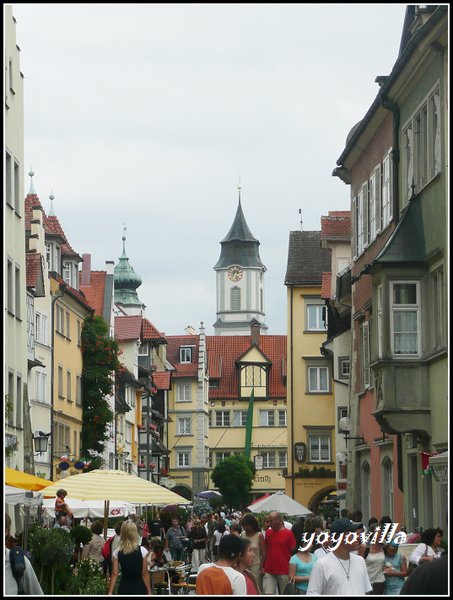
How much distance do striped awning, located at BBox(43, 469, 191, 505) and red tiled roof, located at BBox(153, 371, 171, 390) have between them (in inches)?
3376

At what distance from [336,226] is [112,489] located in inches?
1090

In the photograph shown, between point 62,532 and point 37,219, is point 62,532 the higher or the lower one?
the lower one

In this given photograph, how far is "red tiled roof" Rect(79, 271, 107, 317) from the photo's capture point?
2889 inches

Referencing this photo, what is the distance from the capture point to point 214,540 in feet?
111

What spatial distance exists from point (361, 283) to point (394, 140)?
618cm

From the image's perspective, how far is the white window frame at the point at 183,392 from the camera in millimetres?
121812

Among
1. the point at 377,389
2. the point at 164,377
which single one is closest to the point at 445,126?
the point at 377,389

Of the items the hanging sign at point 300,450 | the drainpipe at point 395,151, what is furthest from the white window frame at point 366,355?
the hanging sign at point 300,450

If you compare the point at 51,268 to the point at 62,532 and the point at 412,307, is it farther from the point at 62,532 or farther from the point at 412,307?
the point at 62,532

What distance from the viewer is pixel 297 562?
15.8 m

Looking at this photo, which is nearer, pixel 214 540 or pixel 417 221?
pixel 417 221

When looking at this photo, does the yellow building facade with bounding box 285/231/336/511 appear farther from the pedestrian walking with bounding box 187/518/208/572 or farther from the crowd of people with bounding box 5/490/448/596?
the crowd of people with bounding box 5/490/448/596

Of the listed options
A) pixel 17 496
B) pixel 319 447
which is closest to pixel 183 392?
pixel 319 447

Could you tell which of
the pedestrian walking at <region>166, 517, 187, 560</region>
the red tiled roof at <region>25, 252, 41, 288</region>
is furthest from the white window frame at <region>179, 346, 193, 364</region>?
the pedestrian walking at <region>166, 517, 187, 560</region>
